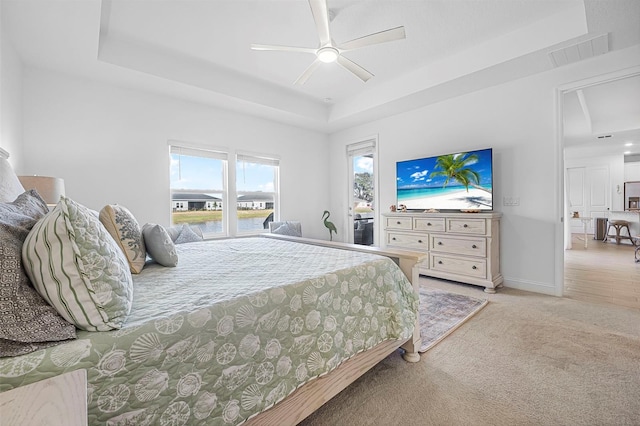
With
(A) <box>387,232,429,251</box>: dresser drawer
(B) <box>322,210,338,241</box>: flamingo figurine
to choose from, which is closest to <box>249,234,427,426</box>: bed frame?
(A) <box>387,232,429,251</box>: dresser drawer

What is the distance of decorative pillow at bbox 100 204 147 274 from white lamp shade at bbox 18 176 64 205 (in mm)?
1065

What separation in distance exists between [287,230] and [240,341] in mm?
3298

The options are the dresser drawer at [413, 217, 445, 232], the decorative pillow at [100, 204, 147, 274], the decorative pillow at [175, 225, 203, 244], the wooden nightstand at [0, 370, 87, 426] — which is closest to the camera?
the wooden nightstand at [0, 370, 87, 426]

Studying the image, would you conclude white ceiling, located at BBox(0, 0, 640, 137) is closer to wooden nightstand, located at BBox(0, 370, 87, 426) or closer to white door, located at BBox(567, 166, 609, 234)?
wooden nightstand, located at BBox(0, 370, 87, 426)

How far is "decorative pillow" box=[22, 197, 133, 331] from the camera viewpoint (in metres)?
0.76

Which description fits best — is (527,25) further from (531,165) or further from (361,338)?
(361,338)

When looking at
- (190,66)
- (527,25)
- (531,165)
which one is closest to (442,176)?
(531,165)

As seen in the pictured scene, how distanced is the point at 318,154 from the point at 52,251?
4742mm

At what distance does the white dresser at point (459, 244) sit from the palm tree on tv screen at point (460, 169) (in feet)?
1.56

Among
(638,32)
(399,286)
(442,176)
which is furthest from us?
(442,176)

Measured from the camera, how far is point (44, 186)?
2.04 metres

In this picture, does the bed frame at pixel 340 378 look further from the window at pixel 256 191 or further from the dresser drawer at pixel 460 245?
the window at pixel 256 191

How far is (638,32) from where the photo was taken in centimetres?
227

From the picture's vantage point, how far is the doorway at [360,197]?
16.5 ft
